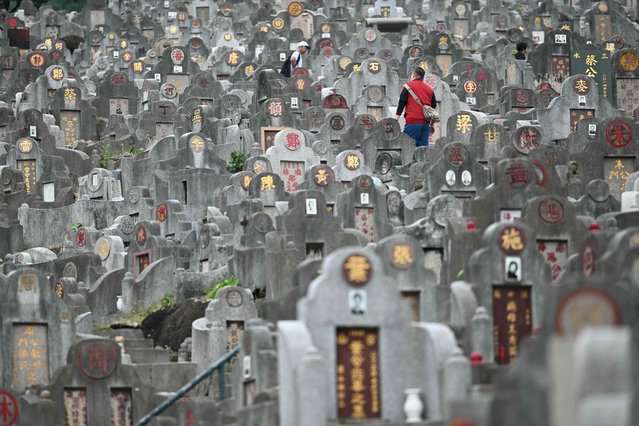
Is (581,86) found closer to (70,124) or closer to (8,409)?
(70,124)

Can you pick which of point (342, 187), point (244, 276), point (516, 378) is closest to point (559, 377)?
point (516, 378)

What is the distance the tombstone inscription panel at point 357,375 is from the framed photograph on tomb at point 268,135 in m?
20.8

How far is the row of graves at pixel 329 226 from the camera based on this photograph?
22797mm

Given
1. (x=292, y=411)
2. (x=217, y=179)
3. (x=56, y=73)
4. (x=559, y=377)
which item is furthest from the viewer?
(x=56, y=73)

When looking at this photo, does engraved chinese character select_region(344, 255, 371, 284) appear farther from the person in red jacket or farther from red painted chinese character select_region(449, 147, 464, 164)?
the person in red jacket

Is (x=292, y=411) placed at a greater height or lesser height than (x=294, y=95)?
lesser

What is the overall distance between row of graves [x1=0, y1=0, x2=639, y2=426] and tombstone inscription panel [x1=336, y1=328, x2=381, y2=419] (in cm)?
3

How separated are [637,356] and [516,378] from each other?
1201 mm

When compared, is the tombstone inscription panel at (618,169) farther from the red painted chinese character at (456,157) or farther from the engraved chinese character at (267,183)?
the engraved chinese character at (267,183)

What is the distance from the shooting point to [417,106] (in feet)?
127

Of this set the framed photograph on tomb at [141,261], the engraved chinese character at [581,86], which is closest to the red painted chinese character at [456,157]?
the framed photograph on tomb at [141,261]

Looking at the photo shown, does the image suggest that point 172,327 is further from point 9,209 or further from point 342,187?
point 9,209

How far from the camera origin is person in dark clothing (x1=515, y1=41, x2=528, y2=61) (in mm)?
51719

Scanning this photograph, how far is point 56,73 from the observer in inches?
2141
